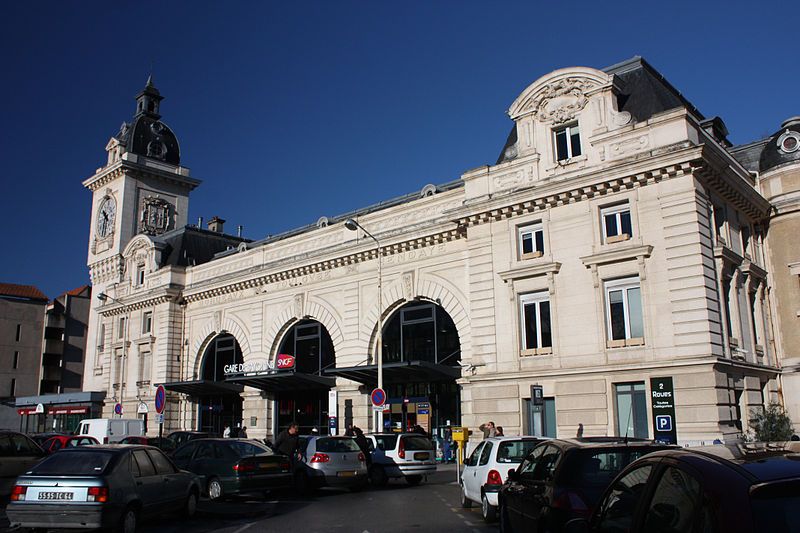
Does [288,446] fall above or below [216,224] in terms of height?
below

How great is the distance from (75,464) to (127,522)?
4.45 ft

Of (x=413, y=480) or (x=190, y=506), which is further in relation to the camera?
(x=413, y=480)

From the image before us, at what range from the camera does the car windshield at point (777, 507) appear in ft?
12.4

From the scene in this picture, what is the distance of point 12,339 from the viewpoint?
234ft

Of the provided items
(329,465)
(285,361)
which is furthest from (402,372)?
(329,465)

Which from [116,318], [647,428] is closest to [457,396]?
[647,428]

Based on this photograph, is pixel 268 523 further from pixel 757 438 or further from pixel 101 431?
pixel 101 431

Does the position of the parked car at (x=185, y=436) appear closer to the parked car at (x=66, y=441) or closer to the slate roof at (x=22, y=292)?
the parked car at (x=66, y=441)

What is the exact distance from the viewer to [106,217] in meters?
60.1

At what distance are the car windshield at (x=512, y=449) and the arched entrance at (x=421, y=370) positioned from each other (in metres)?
15.4

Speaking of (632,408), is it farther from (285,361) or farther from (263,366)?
(263,366)

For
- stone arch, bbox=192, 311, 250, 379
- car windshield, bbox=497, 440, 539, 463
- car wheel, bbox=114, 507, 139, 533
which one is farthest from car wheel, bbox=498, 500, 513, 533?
stone arch, bbox=192, 311, 250, 379

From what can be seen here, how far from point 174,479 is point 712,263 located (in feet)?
61.8

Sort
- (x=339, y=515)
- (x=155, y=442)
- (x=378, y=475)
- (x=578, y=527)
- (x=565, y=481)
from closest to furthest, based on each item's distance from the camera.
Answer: (x=578, y=527)
(x=565, y=481)
(x=339, y=515)
(x=378, y=475)
(x=155, y=442)
